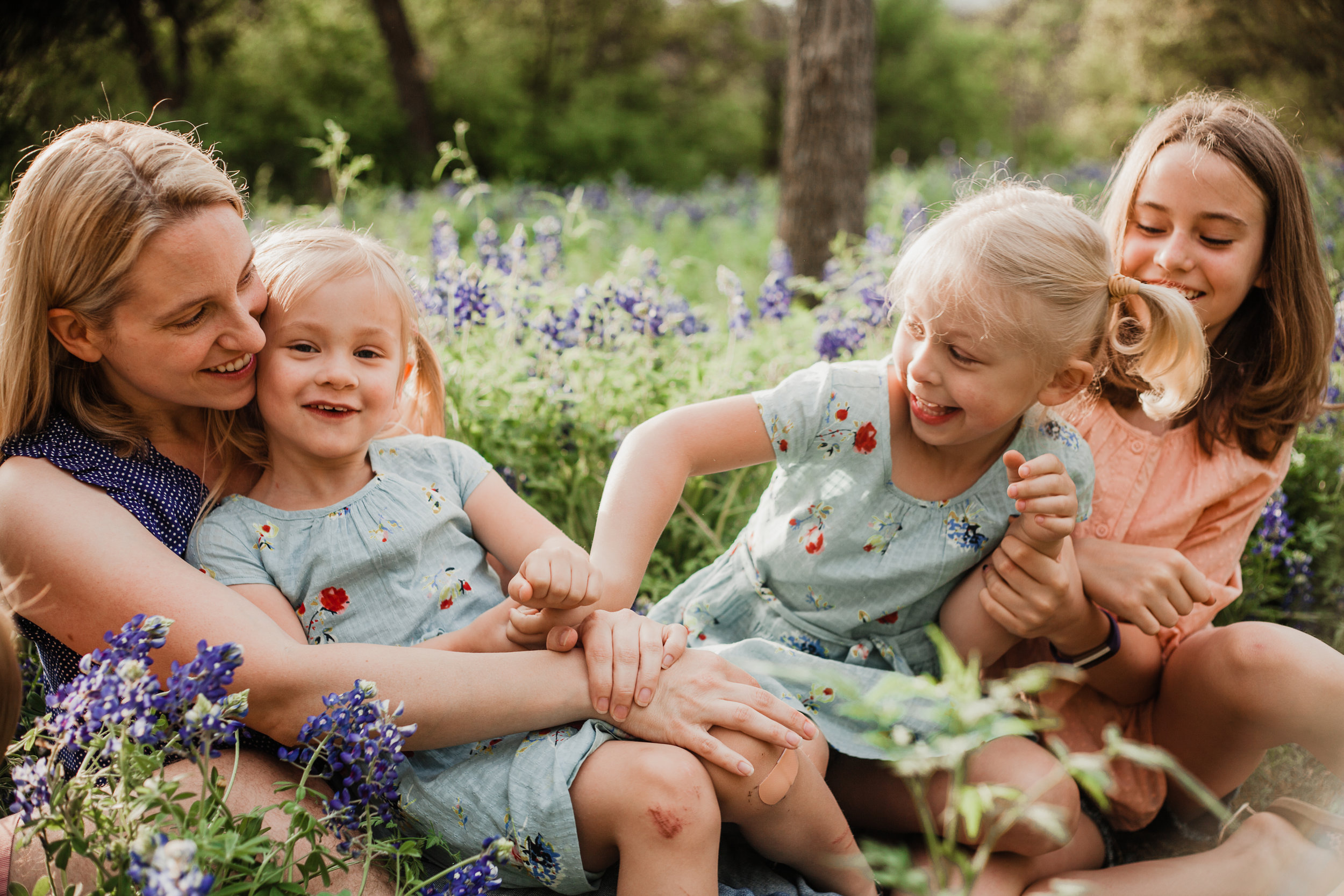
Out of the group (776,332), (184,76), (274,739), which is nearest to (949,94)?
(184,76)

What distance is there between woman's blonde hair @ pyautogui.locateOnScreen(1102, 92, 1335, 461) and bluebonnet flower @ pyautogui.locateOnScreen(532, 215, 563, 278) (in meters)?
1.78

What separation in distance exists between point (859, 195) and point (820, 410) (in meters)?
3.96

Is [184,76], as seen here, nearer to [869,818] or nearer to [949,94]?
[869,818]

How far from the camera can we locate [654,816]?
1.55m

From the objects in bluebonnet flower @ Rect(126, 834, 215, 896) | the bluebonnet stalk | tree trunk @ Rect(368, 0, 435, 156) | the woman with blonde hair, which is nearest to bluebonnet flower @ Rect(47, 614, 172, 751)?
bluebonnet flower @ Rect(126, 834, 215, 896)

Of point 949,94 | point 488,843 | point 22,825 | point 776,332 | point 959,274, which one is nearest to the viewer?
point 22,825

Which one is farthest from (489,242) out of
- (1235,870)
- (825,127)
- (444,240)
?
(825,127)

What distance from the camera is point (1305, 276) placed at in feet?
7.12

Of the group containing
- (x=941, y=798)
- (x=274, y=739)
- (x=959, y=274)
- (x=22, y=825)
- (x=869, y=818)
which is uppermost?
(x=959, y=274)

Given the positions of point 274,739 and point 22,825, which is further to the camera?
point 274,739

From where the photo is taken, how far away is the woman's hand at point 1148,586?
1.94 meters

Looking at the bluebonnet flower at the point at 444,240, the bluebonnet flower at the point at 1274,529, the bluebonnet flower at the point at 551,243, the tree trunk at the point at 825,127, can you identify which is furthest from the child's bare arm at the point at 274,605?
the tree trunk at the point at 825,127

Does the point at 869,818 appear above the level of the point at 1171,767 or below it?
below

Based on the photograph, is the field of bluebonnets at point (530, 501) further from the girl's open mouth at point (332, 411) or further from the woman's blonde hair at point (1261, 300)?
the girl's open mouth at point (332, 411)
